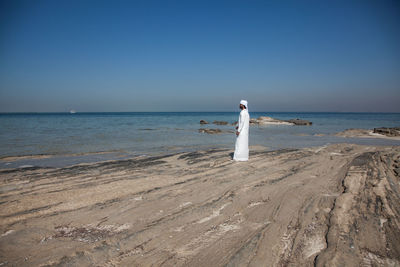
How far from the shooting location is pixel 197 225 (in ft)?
12.0

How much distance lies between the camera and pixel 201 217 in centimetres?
394

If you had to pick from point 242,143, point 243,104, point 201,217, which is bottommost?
point 201,217

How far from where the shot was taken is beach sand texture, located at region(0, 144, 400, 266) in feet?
9.53

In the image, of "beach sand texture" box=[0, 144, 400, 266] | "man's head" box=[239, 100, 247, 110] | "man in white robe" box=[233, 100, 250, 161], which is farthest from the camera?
"man in white robe" box=[233, 100, 250, 161]

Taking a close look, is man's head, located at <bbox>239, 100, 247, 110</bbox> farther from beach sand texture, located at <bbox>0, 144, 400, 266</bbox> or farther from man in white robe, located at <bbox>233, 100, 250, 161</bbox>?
beach sand texture, located at <bbox>0, 144, 400, 266</bbox>

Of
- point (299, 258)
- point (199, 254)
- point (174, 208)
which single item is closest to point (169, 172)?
point (174, 208)

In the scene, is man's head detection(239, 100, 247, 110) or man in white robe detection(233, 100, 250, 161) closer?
man's head detection(239, 100, 247, 110)

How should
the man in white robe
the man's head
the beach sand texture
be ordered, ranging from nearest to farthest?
the beach sand texture → the man's head → the man in white robe

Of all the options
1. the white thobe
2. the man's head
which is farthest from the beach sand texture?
the man's head

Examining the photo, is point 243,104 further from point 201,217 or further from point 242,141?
point 201,217

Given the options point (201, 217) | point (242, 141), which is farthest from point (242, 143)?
point (201, 217)

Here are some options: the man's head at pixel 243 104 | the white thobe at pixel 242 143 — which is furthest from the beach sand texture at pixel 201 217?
the man's head at pixel 243 104

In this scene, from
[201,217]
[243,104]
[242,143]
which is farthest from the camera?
[242,143]

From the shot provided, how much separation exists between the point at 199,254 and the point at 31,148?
1201 cm
